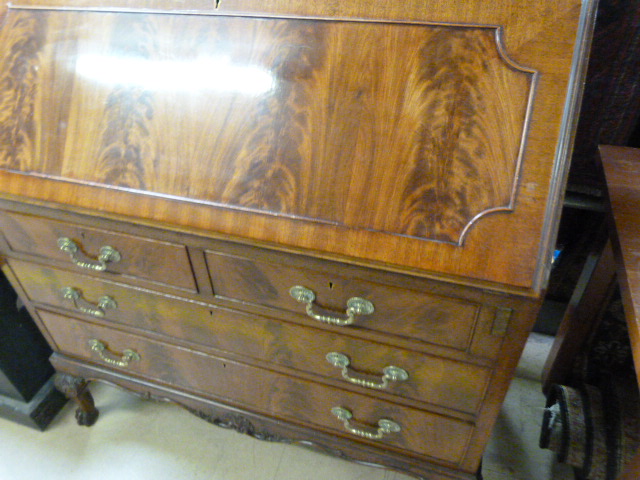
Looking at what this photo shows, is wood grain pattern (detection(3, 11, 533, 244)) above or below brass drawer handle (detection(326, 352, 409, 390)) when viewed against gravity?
above

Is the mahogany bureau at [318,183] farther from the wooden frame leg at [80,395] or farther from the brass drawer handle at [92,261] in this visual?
the wooden frame leg at [80,395]

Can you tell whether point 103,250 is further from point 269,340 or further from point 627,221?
point 627,221

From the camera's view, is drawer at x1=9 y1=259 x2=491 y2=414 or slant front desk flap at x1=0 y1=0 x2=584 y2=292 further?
drawer at x1=9 y1=259 x2=491 y2=414

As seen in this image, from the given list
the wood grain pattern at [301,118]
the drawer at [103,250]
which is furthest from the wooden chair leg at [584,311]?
the drawer at [103,250]

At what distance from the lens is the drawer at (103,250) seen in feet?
3.00

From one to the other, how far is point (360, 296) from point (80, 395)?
107 cm

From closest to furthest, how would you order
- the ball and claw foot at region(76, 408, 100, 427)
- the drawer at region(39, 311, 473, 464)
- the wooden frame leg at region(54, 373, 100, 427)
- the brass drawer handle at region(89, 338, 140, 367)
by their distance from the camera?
the drawer at region(39, 311, 473, 464) → the brass drawer handle at region(89, 338, 140, 367) → the wooden frame leg at region(54, 373, 100, 427) → the ball and claw foot at region(76, 408, 100, 427)

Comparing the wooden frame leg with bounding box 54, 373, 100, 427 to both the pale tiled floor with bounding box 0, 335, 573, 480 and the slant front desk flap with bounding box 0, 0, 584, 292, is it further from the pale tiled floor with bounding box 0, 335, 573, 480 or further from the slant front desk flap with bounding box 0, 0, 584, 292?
the slant front desk flap with bounding box 0, 0, 584, 292

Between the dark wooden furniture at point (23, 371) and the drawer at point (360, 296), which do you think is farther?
the dark wooden furniture at point (23, 371)

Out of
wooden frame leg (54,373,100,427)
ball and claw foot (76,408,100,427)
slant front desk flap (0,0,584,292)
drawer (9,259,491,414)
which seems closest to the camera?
slant front desk flap (0,0,584,292)

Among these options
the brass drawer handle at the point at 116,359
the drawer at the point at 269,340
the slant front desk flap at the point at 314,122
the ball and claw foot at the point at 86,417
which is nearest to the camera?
the slant front desk flap at the point at 314,122

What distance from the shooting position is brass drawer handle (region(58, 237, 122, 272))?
37.3 inches

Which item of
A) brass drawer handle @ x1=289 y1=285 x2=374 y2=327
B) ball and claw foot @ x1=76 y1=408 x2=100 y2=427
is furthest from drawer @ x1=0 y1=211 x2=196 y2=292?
ball and claw foot @ x1=76 y1=408 x2=100 y2=427

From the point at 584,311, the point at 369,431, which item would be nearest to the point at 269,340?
the point at 369,431
